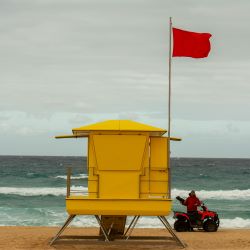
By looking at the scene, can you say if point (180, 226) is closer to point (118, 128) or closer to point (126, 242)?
point (126, 242)

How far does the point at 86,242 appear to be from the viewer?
1828cm

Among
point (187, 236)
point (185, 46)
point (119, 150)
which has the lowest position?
point (187, 236)

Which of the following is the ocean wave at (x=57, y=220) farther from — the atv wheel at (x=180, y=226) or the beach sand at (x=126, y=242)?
the beach sand at (x=126, y=242)

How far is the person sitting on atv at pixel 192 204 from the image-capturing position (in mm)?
22875

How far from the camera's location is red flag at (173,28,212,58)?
18109 mm

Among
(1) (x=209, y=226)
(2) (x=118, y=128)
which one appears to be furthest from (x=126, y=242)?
(1) (x=209, y=226)

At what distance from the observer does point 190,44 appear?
1819 cm

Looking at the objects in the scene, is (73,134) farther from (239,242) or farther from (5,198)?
(5,198)

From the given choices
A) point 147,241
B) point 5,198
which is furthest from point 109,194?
point 5,198

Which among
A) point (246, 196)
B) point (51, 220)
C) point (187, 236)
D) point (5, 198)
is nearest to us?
point (187, 236)

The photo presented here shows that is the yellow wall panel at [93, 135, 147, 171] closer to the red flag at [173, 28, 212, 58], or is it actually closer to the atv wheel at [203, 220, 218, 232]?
the red flag at [173, 28, 212, 58]

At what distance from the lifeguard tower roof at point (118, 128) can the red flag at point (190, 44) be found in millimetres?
2073

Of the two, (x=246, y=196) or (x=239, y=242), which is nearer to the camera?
(x=239, y=242)

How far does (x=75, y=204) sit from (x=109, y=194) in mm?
907
